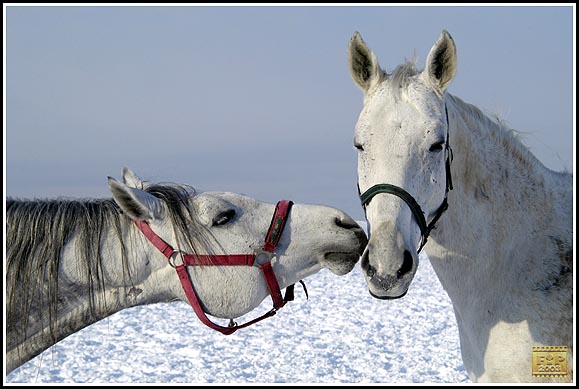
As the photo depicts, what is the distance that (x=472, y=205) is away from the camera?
10.4 feet

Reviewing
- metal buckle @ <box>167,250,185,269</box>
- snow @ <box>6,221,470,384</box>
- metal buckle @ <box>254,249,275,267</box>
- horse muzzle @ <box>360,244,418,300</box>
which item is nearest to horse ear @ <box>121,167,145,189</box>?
metal buckle @ <box>167,250,185,269</box>

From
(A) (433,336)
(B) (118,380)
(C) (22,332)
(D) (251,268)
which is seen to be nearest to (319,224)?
(D) (251,268)

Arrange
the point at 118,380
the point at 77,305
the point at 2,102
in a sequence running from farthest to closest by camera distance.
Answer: the point at 118,380 < the point at 2,102 < the point at 77,305

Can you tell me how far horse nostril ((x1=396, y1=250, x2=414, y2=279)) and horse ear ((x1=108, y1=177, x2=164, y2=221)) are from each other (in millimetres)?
1356

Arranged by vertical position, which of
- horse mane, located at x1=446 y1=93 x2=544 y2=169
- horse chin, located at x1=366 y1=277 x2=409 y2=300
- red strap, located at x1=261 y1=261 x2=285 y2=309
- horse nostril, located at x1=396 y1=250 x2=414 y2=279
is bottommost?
red strap, located at x1=261 y1=261 x2=285 y2=309

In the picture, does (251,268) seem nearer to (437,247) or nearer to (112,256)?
(112,256)

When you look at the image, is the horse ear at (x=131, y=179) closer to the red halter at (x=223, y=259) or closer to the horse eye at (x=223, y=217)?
the red halter at (x=223, y=259)

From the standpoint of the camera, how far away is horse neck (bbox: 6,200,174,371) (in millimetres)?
2932

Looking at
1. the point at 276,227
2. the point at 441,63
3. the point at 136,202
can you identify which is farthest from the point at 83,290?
the point at 441,63

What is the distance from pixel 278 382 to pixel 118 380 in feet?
6.62

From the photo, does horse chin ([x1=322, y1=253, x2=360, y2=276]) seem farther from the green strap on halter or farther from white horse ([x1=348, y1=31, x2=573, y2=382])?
the green strap on halter

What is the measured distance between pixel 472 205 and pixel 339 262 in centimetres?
83

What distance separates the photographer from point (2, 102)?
11.7ft

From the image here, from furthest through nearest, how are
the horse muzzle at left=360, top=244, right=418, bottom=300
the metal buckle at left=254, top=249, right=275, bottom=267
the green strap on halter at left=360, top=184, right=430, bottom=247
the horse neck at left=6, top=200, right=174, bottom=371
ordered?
the metal buckle at left=254, top=249, right=275, bottom=267 → the horse neck at left=6, top=200, right=174, bottom=371 → the green strap on halter at left=360, top=184, right=430, bottom=247 → the horse muzzle at left=360, top=244, right=418, bottom=300
